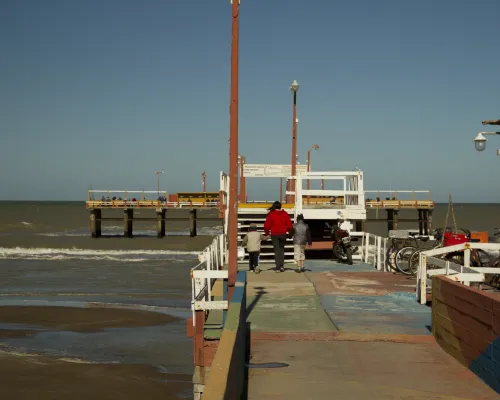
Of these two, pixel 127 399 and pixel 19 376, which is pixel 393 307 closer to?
pixel 127 399

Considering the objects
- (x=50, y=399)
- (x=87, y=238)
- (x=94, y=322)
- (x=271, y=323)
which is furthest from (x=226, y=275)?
(x=87, y=238)

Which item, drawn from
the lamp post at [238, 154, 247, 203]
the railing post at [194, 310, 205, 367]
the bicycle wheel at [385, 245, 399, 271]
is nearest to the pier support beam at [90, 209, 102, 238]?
the lamp post at [238, 154, 247, 203]

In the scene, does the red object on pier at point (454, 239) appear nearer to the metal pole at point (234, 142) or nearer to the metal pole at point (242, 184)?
the metal pole at point (234, 142)

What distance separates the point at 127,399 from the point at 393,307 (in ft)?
15.7

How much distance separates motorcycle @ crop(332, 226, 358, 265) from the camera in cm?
1991

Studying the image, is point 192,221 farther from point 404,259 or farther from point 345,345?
point 345,345

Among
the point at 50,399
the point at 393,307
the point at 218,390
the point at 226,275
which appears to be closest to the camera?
the point at 218,390

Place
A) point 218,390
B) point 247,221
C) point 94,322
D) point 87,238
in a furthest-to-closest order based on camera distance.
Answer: point 87,238 < point 247,221 < point 94,322 < point 218,390

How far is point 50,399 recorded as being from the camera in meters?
11.1

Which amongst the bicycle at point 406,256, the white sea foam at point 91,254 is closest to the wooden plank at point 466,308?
the bicycle at point 406,256

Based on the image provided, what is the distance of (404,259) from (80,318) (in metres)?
8.87

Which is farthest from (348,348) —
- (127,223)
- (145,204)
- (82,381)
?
(127,223)

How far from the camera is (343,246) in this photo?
20.2m

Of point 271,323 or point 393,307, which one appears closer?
point 271,323
